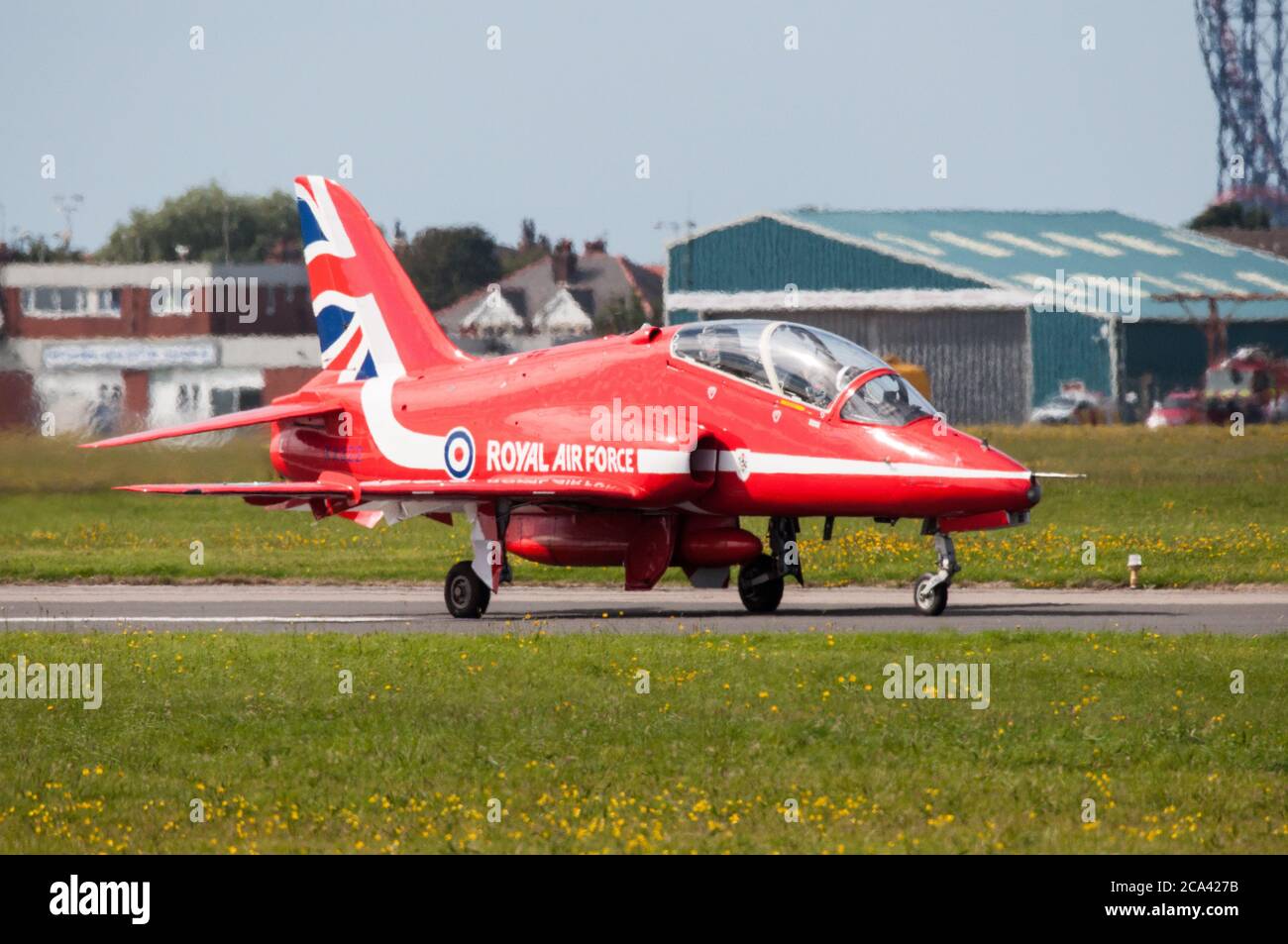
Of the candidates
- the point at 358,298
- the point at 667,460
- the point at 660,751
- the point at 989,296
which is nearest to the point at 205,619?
the point at 667,460

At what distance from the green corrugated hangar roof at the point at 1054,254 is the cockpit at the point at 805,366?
59.7m

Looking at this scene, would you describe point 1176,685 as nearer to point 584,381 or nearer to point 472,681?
point 472,681

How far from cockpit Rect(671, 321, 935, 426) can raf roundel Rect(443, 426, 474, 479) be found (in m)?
3.21

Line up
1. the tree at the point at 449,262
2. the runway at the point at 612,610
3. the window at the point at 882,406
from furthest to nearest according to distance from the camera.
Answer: the tree at the point at 449,262 → the window at the point at 882,406 → the runway at the point at 612,610

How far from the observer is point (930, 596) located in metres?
23.4

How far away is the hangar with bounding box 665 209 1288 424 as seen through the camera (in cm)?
8281

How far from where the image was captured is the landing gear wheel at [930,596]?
76.4 ft

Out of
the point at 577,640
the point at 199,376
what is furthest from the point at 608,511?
the point at 199,376

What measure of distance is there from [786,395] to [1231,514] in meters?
16.4

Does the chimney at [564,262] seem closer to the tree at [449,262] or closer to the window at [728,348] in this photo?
the tree at [449,262]
